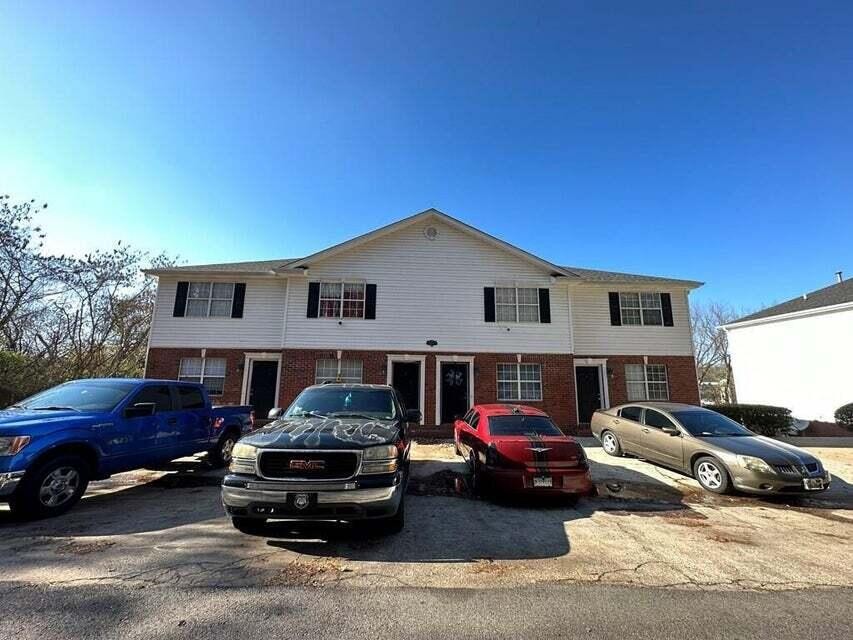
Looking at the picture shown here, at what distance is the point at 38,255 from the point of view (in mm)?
18703

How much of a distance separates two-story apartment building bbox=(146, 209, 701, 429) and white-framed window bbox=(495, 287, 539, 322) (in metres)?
0.04

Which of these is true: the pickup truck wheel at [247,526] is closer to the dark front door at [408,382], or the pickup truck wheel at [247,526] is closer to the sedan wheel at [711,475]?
the sedan wheel at [711,475]

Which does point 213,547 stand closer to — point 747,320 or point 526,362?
point 526,362

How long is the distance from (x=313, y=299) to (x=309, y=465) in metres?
11.7

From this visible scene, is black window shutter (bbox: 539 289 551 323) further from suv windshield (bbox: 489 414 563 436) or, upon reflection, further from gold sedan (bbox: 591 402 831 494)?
suv windshield (bbox: 489 414 563 436)

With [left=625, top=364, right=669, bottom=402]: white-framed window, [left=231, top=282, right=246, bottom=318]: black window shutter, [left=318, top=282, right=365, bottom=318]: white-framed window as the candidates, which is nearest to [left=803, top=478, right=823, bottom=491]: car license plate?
[left=625, top=364, right=669, bottom=402]: white-framed window

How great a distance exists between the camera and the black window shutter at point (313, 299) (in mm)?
15328

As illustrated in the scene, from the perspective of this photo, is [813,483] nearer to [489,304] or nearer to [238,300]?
[489,304]

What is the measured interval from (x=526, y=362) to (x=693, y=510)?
8.94 metres

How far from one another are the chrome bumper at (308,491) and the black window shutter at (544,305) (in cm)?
1266

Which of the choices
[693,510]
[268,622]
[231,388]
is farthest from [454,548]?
[231,388]

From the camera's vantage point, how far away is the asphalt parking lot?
12.6 feet

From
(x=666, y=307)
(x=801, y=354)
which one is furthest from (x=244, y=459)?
(x=801, y=354)

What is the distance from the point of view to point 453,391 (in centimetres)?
1512
